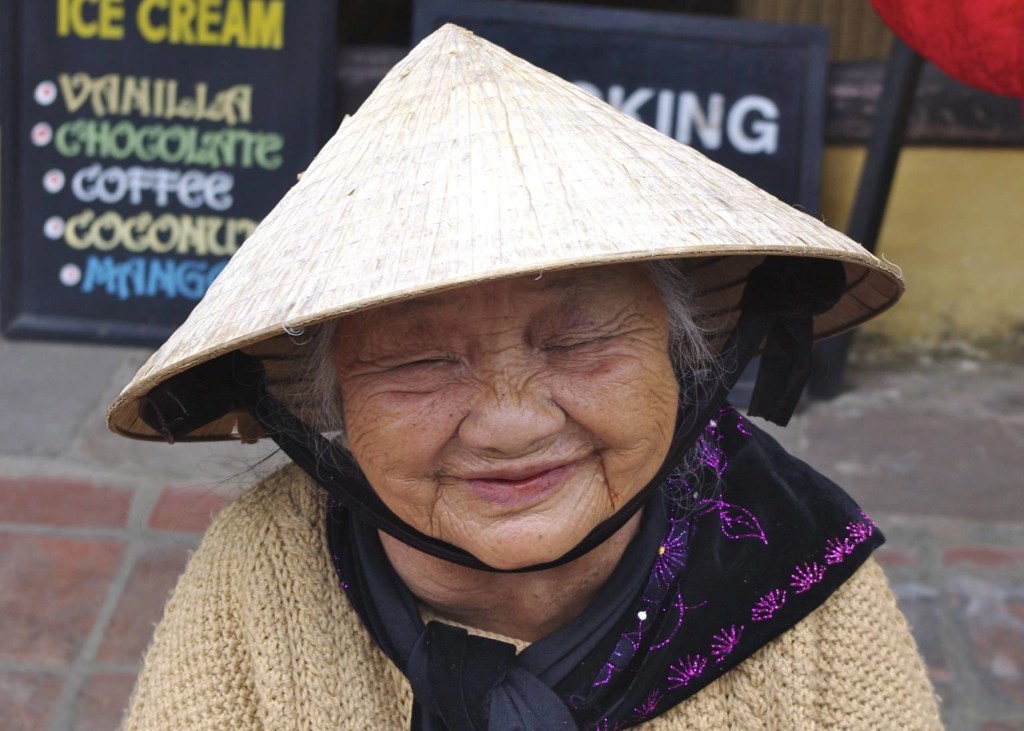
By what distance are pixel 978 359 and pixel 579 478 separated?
3110mm

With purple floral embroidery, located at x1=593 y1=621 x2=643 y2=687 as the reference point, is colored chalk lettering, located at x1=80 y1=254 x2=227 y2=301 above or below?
below

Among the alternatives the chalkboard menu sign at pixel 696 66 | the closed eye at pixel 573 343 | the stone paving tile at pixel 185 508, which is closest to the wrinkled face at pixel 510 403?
the closed eye at pixel 573 343

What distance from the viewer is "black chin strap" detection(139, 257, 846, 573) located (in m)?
1.58

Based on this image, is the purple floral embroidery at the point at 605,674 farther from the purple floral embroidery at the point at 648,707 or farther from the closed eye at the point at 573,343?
the closed eye at the point at 573,343

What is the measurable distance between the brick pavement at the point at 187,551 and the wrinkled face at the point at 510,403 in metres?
1.41

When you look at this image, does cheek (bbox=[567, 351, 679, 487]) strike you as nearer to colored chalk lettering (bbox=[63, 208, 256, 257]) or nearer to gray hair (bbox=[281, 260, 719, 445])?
gray hair (bbox=[281, 260, 719, 445])

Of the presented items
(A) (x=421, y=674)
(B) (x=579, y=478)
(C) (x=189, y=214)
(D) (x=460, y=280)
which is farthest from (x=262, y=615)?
(C) (x=189, y=214)

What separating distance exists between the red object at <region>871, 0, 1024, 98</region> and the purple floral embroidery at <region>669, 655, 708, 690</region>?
2.87 ft

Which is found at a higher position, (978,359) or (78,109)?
(78,109)

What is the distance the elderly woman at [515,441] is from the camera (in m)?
1.33

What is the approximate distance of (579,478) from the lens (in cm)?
150

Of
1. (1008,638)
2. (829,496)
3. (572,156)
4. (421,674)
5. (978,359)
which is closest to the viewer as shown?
(572,156)

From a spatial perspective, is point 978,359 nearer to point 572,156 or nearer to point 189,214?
point 189,214

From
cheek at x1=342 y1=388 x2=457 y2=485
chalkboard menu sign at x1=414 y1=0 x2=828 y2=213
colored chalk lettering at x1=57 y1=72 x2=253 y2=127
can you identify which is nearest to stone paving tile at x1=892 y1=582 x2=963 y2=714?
chalkboard menu sign at x1=414 y1=0 x2=828 y2=213
